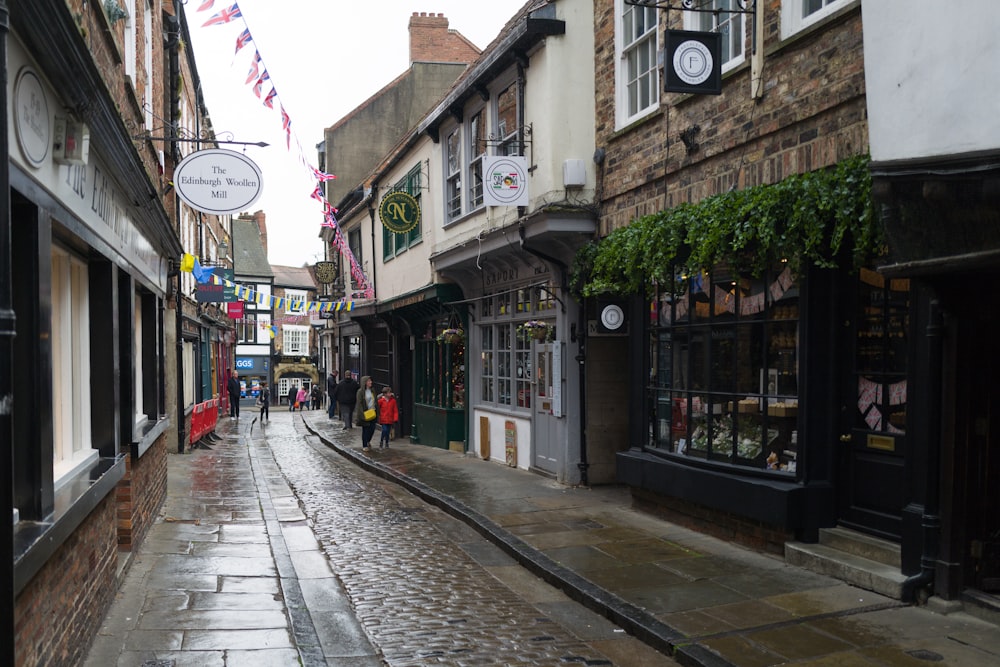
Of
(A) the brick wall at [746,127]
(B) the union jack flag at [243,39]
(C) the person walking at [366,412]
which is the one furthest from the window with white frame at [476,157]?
(C) the person walking at [366,412]

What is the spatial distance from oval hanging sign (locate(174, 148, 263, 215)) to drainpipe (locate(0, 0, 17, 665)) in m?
6.82

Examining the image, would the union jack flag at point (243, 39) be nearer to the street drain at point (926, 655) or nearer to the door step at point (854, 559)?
the door step at point (854, 559)

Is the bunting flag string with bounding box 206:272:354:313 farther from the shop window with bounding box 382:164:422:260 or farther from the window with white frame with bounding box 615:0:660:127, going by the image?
the window with white frame with bounding box 615:0:660:127

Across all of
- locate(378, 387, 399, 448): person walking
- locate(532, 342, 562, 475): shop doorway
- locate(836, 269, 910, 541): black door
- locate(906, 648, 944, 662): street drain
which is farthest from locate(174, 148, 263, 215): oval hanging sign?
locate(378, 387, 399, 448): person walking

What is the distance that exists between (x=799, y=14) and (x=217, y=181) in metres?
6.69

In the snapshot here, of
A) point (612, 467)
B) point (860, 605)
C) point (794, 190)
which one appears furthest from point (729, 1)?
point (612, 467)

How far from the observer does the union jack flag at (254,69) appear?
11.0m

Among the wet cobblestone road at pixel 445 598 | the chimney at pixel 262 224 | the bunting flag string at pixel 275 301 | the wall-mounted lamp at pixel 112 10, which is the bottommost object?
the wet cobblestone road at pixel 445 598

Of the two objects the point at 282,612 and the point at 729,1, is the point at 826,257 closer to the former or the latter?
the point at 729,1

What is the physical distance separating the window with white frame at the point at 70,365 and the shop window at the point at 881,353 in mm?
6314

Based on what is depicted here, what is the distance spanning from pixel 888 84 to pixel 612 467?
792 centimetres

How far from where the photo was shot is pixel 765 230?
7.10 metres

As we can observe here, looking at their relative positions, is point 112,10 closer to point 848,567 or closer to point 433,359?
point 848,567

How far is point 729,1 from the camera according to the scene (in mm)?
8516
